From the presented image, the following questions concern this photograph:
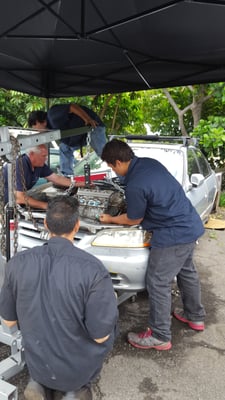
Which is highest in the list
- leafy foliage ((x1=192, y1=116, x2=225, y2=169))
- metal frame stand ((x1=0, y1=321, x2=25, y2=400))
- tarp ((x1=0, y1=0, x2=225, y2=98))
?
tarp ((x1=0, y1=0, x2=225, y2=98))

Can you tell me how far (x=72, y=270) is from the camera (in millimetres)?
1554

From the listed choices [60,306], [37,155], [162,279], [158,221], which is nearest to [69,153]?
[37,155]

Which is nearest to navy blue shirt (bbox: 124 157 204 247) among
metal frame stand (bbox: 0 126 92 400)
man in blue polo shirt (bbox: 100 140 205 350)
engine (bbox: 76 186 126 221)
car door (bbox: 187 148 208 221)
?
man in blue polo shirt (bbox: 100 140 205 350)

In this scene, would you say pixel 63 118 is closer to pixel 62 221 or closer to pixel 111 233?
pixel 111 233

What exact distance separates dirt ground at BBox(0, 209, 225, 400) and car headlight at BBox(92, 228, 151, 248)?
89 centimetres

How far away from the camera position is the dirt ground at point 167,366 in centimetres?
246

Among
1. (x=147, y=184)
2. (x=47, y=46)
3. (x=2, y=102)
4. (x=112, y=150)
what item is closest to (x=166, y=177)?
(x=147, y=184)

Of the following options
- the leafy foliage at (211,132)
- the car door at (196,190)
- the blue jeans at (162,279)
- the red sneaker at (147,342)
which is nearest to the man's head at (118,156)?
the blue jeans at (162,279)

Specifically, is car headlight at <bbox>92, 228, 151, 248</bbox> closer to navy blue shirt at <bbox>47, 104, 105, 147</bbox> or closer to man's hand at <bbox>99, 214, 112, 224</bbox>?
man's hand at <bbox>99, 214, 112, 224</bbox>

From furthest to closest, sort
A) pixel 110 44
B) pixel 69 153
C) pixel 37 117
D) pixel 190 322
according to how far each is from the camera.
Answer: pixel 69 153 → pixel 37 117 → pixel 110 44 → pixel 190 322

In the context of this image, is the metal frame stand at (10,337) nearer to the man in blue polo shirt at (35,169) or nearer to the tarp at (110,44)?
the man in blue polo shirt at (35,169)

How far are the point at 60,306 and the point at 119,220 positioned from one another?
1.45m

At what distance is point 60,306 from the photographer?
1583mm

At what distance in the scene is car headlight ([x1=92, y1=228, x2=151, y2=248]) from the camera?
9.62ft
